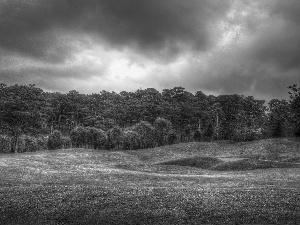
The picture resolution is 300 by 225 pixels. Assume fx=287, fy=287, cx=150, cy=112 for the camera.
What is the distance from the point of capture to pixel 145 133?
98000mm

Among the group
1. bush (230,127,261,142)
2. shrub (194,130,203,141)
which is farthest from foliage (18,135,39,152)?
bush (230,127,261,142)

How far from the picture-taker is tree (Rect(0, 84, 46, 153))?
265 feet

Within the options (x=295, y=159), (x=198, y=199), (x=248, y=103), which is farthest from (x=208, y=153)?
(x=248, y=103)

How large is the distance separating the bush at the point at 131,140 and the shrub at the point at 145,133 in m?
2.08

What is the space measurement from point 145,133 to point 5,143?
1724 inches

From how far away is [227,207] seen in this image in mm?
19984

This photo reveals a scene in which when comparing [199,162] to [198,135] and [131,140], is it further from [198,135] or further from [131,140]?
[198,135]

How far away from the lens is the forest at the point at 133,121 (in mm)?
85750

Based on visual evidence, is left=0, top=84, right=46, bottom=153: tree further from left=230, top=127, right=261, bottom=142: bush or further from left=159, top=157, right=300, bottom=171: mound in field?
left=230, top=127, right=261, bottom=142: bush

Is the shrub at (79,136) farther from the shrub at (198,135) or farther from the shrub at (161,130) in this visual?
the shrub at (198,135)

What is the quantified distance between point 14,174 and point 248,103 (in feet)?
431

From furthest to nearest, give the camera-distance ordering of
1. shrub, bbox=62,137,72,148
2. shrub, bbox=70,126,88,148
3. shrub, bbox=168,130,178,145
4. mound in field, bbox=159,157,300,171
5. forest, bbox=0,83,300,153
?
shrub, bbox=168,130,178,145 < shrub, bbox=70,126,88,148 < shrub, bbox=62,137,72,148 < forest, bbox=0,83,300,153 < mound in field, bbox=159,157,300,171

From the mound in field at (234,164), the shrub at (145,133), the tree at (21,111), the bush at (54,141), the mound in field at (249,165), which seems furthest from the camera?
the shrub at (145,133)

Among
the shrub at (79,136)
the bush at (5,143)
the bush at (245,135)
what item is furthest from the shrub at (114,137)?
the bush at (245,135)
